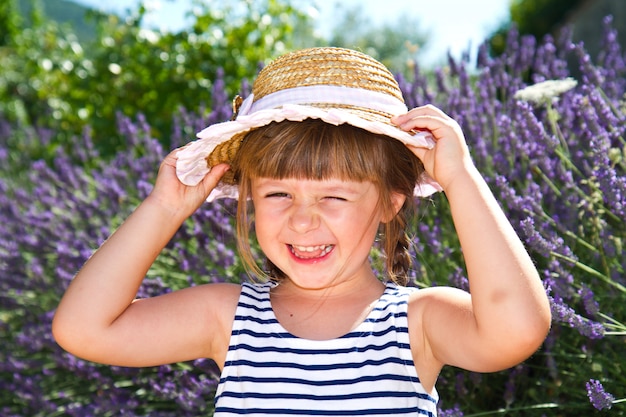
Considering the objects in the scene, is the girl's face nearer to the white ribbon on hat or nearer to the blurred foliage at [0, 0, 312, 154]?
the white ribbon on hat

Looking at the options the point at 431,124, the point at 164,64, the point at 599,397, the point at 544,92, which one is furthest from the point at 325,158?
the point at 164,64

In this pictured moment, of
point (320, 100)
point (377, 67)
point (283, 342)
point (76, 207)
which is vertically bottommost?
point (283, 342)

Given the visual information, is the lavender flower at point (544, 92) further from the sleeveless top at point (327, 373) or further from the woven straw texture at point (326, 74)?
the sleeveless top at point (327, 373)

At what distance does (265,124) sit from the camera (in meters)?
1.76

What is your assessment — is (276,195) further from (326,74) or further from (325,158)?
(326,74)

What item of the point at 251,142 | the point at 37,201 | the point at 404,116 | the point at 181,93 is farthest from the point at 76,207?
the point at 404,116

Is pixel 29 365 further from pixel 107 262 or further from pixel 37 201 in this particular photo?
pixel 107 262

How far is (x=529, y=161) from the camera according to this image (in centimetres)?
237

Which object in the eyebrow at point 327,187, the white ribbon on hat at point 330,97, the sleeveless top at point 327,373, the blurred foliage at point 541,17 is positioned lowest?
the sleeveless top at point 327,373

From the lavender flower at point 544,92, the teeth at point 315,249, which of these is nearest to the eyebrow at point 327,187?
the teeth at point 315,249

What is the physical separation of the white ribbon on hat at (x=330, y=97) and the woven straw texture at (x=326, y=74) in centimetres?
1

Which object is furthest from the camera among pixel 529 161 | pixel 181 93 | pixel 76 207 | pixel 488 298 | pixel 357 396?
pixel 181 93

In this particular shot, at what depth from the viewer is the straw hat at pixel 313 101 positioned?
1.67 metres

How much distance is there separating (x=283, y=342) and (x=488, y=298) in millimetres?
462
